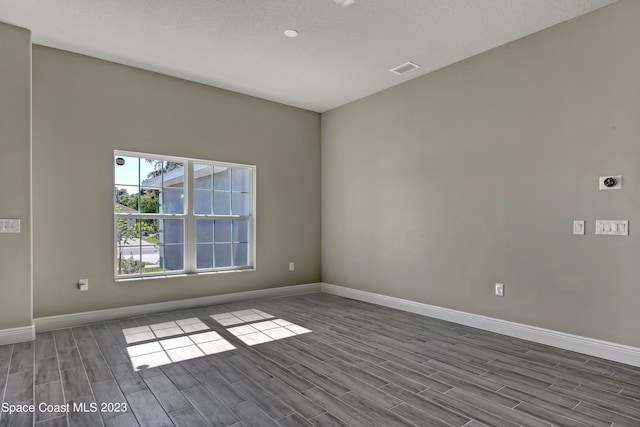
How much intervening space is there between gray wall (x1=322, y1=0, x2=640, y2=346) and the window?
1.80 m

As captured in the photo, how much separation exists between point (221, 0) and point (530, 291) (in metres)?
3.78

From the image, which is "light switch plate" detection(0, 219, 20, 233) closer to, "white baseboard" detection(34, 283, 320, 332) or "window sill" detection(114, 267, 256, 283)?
"white baseboard" detection(34, 283, 320, 332)

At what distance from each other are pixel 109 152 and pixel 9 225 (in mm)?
1205

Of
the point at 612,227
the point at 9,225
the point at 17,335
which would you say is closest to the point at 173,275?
the point at 17,335

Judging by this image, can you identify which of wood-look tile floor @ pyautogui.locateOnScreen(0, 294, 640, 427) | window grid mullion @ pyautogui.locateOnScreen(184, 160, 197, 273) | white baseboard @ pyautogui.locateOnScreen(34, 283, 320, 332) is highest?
window grid mullion @ pyautogui.locateOnScreen(184, 160, 197, 273)

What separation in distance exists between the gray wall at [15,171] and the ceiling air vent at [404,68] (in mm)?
3747

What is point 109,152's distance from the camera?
4.12m

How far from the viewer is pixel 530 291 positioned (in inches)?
137

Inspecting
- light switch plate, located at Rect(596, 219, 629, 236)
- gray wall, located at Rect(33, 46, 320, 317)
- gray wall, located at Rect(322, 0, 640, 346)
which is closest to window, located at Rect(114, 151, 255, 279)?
gray wall, located at Rect(33, 46, 320, 317)

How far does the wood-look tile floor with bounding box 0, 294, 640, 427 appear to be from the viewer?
7.00 ft

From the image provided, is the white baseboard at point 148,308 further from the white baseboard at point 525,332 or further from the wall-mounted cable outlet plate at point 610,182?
the wall-mounted cable outlet plate at point 610,182

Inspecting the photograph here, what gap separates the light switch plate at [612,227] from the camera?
295 cm

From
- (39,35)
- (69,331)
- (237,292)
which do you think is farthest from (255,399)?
(39,35)

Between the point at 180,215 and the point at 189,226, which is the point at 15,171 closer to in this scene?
the point at 180,215
